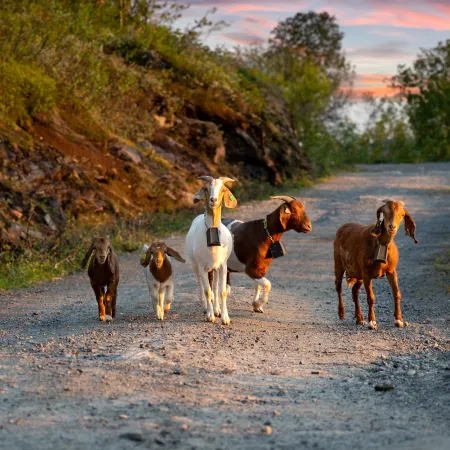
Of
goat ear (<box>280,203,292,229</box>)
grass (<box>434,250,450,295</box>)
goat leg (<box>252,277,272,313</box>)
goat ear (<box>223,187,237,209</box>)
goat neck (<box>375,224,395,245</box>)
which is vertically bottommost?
grass (<box>434,250,450,295</box>)

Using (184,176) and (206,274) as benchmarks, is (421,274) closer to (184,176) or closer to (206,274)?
(206,274)

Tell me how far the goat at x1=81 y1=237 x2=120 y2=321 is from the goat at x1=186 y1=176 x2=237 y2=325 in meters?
0.90

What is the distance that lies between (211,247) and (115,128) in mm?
14427

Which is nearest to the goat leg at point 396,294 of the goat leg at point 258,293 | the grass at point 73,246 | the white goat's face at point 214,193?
the goat leg at point 258,293

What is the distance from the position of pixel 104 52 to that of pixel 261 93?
860 cm

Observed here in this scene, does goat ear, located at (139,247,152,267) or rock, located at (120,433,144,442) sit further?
goat ear, located at (139,247,152,267)

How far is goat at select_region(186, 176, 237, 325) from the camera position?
30.7 feet

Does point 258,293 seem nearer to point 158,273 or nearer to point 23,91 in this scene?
point 158,273

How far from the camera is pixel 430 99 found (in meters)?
57.7

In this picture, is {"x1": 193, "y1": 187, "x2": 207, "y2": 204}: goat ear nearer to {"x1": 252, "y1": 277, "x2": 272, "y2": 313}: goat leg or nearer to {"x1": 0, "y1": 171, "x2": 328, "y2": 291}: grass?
{"x1": 252, "y1": 277, "x2": 272, "y2": 313}: goat leg

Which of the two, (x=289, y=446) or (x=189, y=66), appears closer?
(x=289, y=446)

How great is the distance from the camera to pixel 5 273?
1375 cm

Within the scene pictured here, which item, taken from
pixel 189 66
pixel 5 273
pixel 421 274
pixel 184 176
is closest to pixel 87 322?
pixel 5 273

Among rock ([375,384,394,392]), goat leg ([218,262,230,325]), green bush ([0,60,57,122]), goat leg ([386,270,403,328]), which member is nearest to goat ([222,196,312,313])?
goat leg ([218,262,230,325])
